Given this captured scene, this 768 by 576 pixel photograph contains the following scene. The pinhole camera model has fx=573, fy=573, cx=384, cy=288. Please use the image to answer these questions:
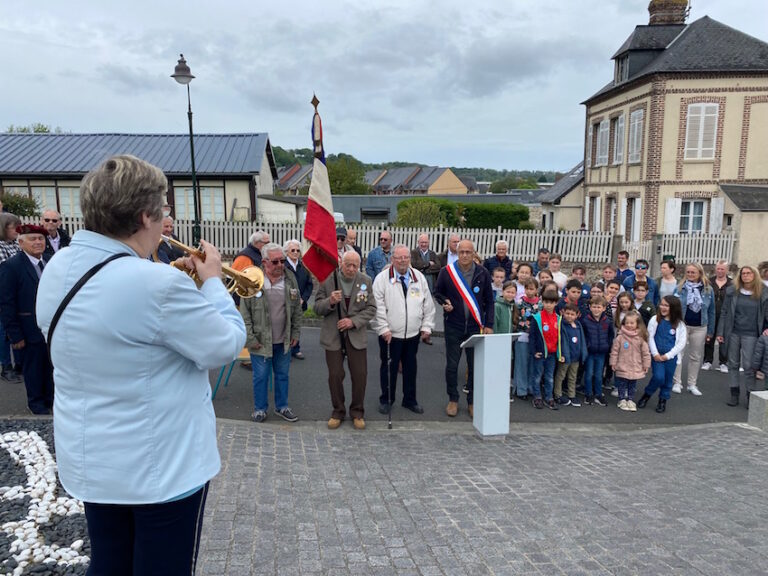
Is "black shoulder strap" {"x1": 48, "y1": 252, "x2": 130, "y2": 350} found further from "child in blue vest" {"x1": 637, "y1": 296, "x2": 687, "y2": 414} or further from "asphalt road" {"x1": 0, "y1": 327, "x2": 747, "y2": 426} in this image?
"child in blue vest" {"x1": 637, "y1": 296, "x2": 687, "y2": 414}

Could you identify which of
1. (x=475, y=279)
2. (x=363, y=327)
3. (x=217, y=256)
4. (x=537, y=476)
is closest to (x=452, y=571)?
(x=537, y=476)

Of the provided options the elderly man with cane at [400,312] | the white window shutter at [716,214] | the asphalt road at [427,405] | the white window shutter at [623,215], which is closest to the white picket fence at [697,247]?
the white window shutter at [716,214]

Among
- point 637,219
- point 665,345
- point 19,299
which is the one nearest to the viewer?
point 19,299

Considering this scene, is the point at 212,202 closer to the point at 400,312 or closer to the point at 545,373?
the point at 400,312

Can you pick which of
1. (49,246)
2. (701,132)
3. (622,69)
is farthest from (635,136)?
(49,246)

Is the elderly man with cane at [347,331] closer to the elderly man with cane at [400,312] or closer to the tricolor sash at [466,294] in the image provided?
the elderly man with cane at [400,312]

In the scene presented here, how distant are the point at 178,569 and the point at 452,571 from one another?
2.16 metres

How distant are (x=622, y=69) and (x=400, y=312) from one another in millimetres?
26110

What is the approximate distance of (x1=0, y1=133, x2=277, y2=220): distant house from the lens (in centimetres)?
2386

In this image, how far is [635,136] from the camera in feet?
87.2

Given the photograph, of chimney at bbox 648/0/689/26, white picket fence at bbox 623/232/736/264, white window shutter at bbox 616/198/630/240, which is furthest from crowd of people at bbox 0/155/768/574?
chimney at bbox 648/0/689/26

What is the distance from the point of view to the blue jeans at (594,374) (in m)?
8.13

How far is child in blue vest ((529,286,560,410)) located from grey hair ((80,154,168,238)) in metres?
6.61

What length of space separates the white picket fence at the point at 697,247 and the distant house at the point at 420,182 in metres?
56.9
